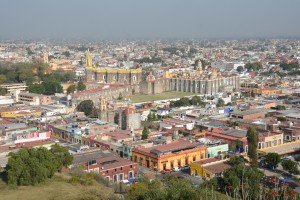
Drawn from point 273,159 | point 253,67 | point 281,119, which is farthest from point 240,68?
point 273,159

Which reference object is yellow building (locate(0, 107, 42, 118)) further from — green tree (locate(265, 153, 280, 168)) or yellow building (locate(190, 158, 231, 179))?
green tree (locate(265, 153, 280, 168))

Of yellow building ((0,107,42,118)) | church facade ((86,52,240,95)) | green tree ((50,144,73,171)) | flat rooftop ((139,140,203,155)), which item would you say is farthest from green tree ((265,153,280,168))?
church facade ((86,52,240,95))

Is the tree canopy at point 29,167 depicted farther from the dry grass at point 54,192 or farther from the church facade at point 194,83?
the church facade at point 194,83

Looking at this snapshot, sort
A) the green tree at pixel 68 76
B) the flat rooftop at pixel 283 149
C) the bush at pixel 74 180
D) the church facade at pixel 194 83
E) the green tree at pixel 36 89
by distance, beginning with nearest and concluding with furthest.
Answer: the bush at pixel 74 180, the flat rooftop at pixel 283 149, the green tree at pixel 36 89, the church facade at pixel 194 83, the green tree at pixel 68 76

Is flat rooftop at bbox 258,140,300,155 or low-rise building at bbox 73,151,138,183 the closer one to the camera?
low-rise building at bbox 73,151,138,183

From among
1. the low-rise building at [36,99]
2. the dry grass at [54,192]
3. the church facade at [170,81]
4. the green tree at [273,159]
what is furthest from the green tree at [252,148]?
the church facade at [170,81]

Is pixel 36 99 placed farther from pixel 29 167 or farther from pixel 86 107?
pixel 29 167
